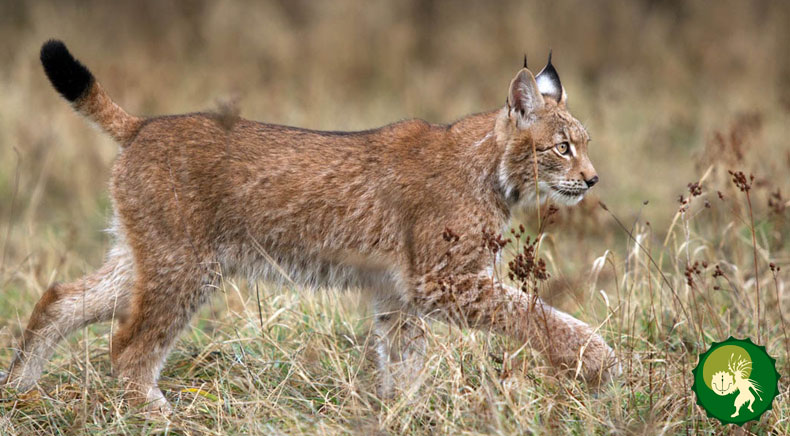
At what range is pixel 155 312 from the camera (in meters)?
4.37

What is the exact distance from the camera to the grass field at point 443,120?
382cm

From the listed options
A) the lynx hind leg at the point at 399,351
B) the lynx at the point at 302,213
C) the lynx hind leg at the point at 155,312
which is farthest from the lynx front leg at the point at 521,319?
the lynx hind leg at the point at 155,312

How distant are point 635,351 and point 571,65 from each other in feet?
27.5

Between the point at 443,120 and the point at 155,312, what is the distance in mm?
6631

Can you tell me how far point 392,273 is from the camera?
4586 mm

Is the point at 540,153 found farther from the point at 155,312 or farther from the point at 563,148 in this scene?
the point at 155,312

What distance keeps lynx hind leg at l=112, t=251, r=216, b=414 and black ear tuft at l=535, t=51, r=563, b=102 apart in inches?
73.9

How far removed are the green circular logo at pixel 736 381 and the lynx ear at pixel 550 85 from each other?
Answer: 5.62 ft

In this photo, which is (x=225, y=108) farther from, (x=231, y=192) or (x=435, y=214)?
(x=435, y=214)

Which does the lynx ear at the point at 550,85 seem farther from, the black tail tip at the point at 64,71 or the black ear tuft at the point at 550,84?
the black tail tip at the point at 64,71

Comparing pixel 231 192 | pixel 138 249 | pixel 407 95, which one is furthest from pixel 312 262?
pixel 407 95

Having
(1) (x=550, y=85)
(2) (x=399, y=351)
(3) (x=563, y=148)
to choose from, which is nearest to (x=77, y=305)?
(2) (x=399, y=351)

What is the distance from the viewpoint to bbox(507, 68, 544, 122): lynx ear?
4.49 m

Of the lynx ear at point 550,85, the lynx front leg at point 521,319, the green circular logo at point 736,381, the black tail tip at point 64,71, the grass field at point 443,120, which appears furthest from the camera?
the lynx ear at point 550,85
